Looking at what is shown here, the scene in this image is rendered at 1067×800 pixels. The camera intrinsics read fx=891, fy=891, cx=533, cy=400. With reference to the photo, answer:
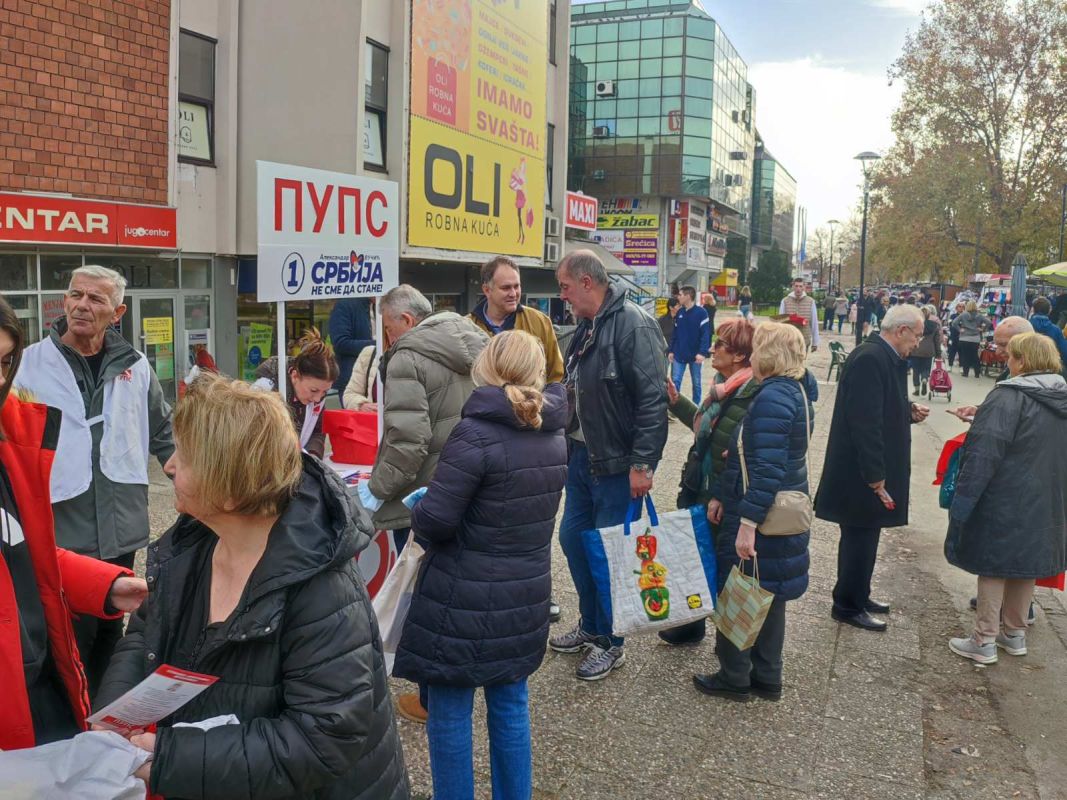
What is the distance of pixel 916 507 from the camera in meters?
8.72

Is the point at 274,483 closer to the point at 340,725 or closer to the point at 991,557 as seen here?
the point at 340,725

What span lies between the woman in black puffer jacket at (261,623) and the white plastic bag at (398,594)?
1.58 m

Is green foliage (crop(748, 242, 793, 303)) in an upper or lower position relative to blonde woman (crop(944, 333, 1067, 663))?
upper

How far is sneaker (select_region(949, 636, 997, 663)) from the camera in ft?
16.2

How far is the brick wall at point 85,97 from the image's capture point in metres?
10.3

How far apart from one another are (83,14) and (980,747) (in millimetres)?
12010

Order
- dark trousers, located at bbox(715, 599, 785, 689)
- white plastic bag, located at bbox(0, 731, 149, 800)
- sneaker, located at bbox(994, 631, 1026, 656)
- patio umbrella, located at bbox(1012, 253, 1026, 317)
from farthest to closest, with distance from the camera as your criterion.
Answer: patio umbrella, located at bbox(1012, 253, 1026, 317) → sneaker, located at bbox(994, 631, 1026, 656) → dark trousers, located at bbox(715, 599, 785, 689) → white plastic bag, located at bbox(0, 731, 149, 800)

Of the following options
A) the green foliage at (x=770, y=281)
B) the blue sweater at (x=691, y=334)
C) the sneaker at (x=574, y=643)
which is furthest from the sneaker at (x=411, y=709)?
the green foliage at (x=770, y=281)

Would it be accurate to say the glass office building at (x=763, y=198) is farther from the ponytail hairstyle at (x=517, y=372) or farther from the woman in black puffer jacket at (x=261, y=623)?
the woman in black puffer jacket at (x=261, y=623)

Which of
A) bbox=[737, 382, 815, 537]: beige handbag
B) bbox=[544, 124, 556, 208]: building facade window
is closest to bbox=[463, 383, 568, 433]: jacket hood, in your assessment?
bbox=[737, 382, 815, 537]: beige handbag

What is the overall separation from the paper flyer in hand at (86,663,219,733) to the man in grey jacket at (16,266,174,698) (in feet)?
6.47

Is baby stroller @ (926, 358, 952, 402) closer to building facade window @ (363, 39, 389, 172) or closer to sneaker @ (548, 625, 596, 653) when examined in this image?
building facade window @ (363, 39, 389, 172)

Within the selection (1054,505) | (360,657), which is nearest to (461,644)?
(360,657)

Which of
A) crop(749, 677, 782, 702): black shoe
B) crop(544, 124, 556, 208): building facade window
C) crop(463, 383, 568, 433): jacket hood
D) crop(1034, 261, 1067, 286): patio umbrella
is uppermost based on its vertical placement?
crop(544, 124, 556, 208): building facade window
